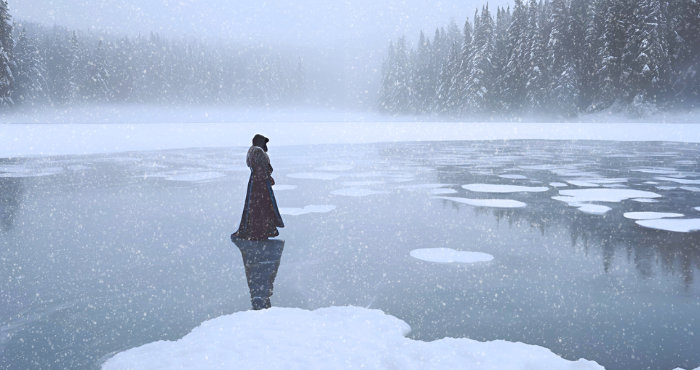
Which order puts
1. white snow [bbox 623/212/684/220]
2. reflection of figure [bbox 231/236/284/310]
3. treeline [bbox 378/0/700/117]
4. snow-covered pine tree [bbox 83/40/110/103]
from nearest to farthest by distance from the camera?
reflection of figure [bbox 231/236/284/310], white snow [bbox 623/212/684/220], treeline [bbox 378/0/700/117], snow-covered pine tree [bbox 83/40/110/103]

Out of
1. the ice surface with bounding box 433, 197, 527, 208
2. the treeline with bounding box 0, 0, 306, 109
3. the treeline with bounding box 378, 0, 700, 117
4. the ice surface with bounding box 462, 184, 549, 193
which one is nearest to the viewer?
Answer: the ice surface with bounding box 433, 197, 527, 208

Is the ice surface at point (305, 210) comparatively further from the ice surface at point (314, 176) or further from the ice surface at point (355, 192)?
the ice surface at point (314, 176)

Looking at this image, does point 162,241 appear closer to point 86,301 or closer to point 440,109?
point 86,301

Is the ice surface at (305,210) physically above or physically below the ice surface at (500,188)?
below

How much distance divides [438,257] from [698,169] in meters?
13.8

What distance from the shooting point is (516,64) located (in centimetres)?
6081

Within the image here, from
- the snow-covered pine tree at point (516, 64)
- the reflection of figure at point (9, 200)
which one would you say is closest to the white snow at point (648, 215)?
the reflection of figure at point (9, 200)

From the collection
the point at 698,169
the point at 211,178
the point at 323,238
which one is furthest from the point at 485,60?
the point at 323,238

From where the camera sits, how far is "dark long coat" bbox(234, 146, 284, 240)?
771 centimetres

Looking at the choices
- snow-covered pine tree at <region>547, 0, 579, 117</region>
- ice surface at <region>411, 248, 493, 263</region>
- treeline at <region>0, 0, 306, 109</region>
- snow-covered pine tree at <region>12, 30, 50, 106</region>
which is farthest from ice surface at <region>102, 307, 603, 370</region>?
snow-covered pine tree at <region>12, 30, 50, 106</region>

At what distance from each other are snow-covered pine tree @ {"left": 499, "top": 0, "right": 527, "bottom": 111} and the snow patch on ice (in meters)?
51.0

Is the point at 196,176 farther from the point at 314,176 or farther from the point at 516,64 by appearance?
the point at 516,64

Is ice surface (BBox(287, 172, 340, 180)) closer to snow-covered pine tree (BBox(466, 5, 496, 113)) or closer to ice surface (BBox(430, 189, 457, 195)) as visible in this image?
ice surface (BBox(430, 189, 457, 195))

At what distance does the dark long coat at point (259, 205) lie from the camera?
7711mm
